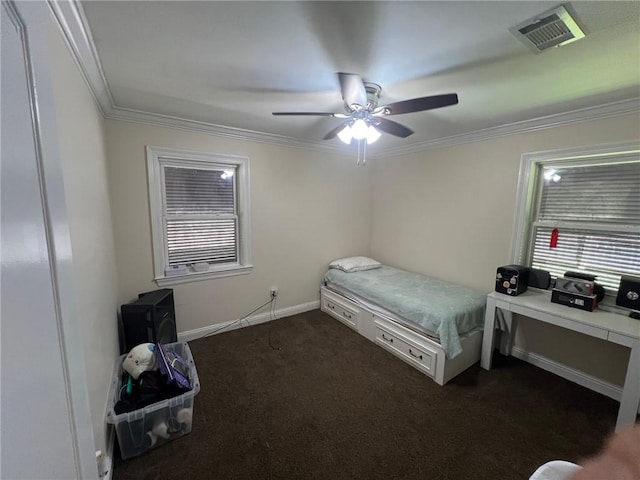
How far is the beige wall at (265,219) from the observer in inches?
98.8

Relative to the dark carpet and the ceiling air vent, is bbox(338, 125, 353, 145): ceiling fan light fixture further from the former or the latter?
the dark carpet

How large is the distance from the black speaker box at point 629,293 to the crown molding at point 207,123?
4.15ft

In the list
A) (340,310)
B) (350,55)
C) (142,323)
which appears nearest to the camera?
(350,55)

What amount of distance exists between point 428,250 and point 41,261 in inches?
139

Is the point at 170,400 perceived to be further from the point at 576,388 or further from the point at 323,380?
the point at 576,388

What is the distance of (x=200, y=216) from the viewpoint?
2971mm

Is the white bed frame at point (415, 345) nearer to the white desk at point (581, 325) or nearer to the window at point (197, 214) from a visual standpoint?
the white desk at point (581, 325)

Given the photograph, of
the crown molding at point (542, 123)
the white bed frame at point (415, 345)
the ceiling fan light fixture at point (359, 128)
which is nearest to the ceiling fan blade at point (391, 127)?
the ceiling fan light fixture at point (359, 128)

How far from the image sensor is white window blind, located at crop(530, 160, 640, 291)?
216cm

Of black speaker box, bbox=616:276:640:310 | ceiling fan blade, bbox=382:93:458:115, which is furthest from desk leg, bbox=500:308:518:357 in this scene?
ceiling fan blade, bbox=382:93:458:115

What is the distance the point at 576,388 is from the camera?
90.1 inches

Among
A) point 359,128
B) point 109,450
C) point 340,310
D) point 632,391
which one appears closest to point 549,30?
point 359,128

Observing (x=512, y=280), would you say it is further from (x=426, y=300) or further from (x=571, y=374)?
(x=571, y=374)

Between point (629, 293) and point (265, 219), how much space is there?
3.32m
